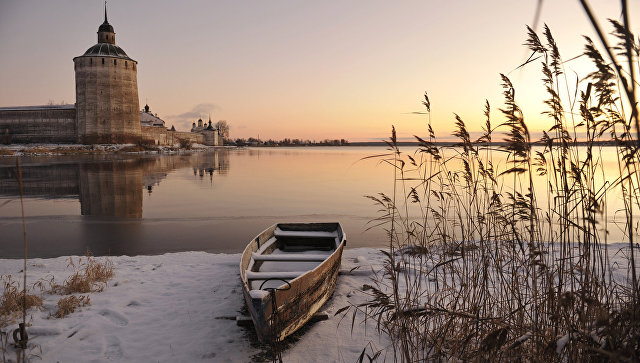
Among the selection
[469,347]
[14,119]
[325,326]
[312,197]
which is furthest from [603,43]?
[14,119]

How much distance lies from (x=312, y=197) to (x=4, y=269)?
31.4 feet

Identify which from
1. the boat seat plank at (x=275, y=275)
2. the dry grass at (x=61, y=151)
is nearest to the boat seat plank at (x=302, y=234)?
the boat seat plank at (x=275, y=275)

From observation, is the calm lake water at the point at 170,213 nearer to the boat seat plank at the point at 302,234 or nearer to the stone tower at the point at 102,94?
the boat seat plank at the point at 302,234

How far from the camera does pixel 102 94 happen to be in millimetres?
47688

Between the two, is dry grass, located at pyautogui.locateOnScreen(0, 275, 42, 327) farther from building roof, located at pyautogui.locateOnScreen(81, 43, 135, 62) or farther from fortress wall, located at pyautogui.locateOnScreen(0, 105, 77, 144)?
fortress wall, located at pyautogui.locateOnScreen(0, 105, 77, 144)

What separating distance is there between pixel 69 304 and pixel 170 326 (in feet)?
4.20

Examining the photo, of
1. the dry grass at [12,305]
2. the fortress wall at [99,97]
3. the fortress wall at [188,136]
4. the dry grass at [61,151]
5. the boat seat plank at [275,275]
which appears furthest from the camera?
the fortress wall at [188,136]

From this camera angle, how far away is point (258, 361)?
11.3 feet

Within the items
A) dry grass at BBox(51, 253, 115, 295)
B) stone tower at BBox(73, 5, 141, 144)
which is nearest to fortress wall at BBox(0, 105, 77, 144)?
stone tower at BBox(73, 5, 141, 144)

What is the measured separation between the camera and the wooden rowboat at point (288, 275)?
3.25 metres

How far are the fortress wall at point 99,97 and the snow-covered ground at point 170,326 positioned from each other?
4850 centimetres

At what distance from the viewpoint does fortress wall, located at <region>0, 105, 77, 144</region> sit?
1882 inches

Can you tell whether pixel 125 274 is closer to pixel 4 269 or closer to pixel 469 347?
pixel 4 269

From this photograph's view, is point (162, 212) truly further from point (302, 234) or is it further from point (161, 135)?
point (161, 135)
